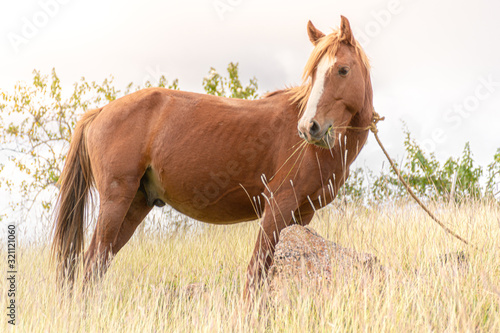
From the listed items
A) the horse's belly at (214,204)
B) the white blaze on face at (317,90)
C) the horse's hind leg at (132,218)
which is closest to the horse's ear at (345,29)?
the white blaze on face at (317,90)

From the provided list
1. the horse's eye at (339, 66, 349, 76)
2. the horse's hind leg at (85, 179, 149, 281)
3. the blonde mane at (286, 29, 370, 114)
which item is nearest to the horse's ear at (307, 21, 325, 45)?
the blonde mane at (286, 29, 370, 114)

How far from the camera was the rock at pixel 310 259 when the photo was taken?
3846 millimetres

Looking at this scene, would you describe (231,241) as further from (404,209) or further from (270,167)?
(270,167)

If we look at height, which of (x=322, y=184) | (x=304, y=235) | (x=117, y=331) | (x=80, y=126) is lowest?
(x=117, y=331)

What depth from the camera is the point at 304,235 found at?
405cm

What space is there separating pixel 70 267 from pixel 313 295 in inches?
98.1

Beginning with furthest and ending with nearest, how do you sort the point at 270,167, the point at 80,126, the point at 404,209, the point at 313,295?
1. the point at 404,209
2. the point at 80,126
3. the point at 270,167
4. the point at 313,295

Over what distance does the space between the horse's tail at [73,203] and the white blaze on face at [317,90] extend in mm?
2474

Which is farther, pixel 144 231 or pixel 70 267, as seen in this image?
pixel 144 231

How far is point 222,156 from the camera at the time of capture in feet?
14.4

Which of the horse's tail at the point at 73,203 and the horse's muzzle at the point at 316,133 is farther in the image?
the horse's tail at the point at 73,203

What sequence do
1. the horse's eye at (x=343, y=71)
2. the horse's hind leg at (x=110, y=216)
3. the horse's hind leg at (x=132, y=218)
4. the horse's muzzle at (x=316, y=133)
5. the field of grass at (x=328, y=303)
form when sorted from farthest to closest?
the horse's hind leg at (x=132, y=218)
the horse's hind leg at (x=110, y=216)
the horse's eye at (x=343, y=71)
the horse's muzzle at (x=316, y=133)
the field of grass at (x=328, y=303)

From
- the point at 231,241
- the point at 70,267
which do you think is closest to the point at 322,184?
the point at 70,267

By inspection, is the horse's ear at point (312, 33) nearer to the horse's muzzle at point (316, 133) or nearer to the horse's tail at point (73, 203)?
the horse's muzzle at point (316, 133)
